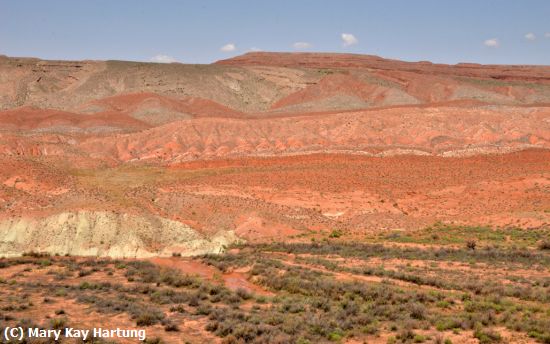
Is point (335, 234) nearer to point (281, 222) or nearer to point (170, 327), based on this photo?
point (281, 222)

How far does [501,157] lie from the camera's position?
5262 cm

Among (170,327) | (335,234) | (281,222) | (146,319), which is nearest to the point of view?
(170,327)

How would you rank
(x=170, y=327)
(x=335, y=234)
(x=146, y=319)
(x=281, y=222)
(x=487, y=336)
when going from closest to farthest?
1. (x=487, y=336)
2. (x=170, y=327)
3. (x=146, y=319)
4. (x=335, y=234)
5. (x=281, y=222)

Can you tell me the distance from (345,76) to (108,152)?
53802 millimetres

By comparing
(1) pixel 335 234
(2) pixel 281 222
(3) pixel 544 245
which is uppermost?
(3) pixel 544 245

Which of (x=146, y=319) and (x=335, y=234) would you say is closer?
(x=146, y=319)

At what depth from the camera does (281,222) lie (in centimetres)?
3494

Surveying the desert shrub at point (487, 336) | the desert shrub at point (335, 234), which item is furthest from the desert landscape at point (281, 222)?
the desert shrub at point (335, 234)

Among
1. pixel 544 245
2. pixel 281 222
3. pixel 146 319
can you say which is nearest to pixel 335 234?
pixel 281 222

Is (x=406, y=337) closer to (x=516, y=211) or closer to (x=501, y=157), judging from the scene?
(x=516, y=211)

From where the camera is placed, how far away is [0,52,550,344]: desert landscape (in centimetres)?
1606

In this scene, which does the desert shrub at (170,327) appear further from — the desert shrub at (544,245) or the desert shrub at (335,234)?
the desert shrub at (544,245)

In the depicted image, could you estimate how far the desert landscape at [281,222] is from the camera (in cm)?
1606

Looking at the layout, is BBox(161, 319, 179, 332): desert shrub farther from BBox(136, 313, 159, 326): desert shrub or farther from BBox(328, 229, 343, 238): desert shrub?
BBox(328, 229, 343, 238): desert shrub
